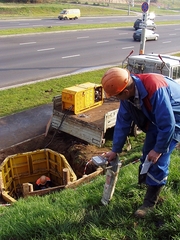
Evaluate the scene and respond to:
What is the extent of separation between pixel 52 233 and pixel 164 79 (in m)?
2.11

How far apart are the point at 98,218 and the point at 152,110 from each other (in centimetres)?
140

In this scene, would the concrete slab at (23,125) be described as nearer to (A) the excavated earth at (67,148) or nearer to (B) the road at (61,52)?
(A) the excavated earth at (67,148)

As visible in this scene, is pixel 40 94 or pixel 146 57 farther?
pixel 40 94

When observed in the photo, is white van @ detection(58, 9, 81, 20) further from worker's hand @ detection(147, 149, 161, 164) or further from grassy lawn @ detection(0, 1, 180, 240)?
worker's hand @ detection(147, 149, 161, 164)

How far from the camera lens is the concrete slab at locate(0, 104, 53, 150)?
8.80m

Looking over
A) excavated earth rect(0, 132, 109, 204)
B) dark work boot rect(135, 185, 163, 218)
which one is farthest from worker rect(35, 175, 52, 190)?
dark work boot rect(135, 185, 163, 218)

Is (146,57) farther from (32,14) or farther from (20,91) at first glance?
(32,14)

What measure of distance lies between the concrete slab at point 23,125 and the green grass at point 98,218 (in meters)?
4.49

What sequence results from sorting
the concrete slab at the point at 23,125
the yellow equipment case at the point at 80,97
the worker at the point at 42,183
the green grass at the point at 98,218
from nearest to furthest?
the green grass at the point at 98,218, the worker at the point at 42,183, the yellow equipment case at the point at 80,97, the concrete slab at the point at 23,125

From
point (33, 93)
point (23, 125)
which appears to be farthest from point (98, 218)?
point (33, 93)

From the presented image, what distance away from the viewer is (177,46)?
1009 inches

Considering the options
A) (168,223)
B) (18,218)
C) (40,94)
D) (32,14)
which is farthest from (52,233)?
(32,14)

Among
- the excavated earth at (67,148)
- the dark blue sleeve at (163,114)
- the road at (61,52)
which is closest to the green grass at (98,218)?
the dark blue sleeve at (163,114)

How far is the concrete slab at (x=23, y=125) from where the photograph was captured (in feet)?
28.9
